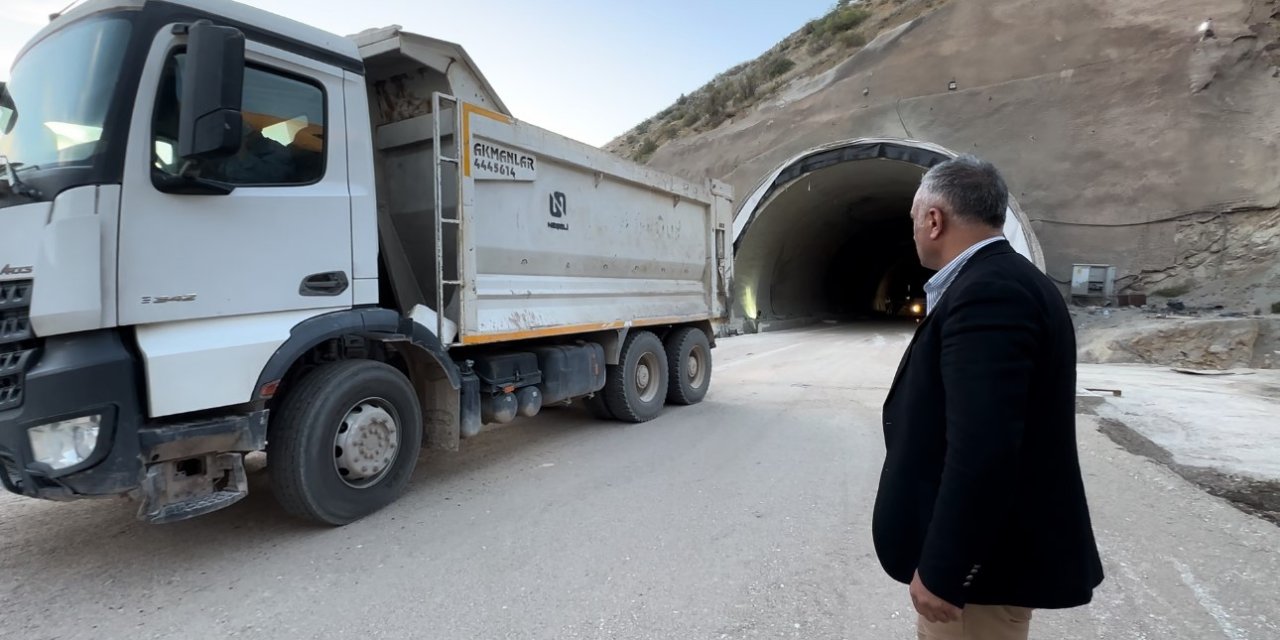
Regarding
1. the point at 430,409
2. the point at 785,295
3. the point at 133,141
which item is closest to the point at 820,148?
the point at 785,295

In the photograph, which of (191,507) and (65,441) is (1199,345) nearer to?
(191,507)

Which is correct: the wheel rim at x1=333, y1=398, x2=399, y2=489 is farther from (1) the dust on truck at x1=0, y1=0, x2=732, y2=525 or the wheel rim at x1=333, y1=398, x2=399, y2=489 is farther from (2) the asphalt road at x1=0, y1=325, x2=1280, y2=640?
(2) the asphalt road at x1=0, y1=325, x2=1280, y2=640

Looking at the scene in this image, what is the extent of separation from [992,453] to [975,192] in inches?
25.7

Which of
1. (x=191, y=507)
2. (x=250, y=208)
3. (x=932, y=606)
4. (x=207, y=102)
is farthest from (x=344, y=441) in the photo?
(x=932, y=606)

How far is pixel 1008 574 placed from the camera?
57.7 inches

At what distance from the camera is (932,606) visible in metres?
1.42

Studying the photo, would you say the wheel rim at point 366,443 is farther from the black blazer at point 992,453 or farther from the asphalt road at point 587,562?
the black blazer at point 992,453

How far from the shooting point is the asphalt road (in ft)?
8.88

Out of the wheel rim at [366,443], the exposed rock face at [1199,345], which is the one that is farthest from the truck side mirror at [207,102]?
the exposed rock face at [1199,345]

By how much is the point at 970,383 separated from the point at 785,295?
21409mm

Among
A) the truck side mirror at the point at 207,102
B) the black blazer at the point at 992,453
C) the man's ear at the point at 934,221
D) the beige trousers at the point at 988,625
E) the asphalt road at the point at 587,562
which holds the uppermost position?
the truck side mirror at the point at 207,102

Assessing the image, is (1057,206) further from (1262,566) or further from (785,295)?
(1262,566)

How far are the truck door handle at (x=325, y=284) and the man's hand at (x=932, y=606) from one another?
3.40m

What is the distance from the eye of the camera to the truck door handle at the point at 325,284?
3.60 metres
